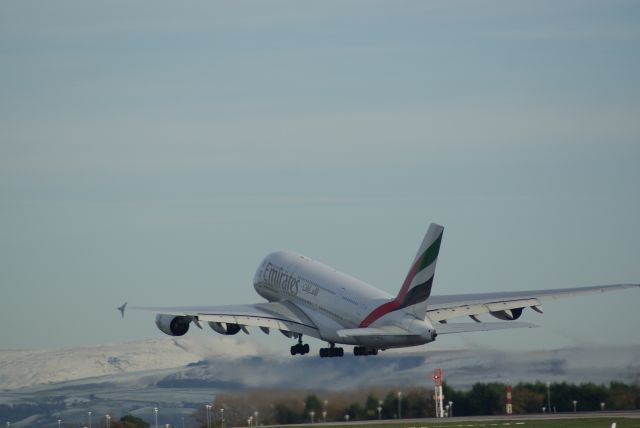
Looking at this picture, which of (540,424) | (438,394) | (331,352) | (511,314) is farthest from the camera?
(331,352)

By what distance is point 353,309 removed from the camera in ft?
344

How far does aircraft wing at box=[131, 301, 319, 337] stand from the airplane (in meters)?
0.06

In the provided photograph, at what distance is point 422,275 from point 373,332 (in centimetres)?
436

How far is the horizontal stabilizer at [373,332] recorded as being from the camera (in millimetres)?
99562

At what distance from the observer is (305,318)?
111625mm

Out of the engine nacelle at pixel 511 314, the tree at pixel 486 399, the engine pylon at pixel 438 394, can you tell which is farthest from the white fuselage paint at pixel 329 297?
the tree at pixel 486 399

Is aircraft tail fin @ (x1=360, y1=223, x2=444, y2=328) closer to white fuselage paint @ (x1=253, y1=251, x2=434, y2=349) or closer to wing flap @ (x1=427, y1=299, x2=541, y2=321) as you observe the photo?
white fuselage paint @ (x1=253, y1=251, x2=434, y2=349)

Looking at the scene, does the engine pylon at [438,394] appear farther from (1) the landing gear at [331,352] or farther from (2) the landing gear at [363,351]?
(1) the landing gear at [331,352]

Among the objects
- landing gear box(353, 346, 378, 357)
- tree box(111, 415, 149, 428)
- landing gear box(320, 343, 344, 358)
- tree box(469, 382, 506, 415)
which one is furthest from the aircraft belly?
tree box(111, 415, 149, 428)

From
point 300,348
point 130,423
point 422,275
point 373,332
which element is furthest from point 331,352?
point 422,275

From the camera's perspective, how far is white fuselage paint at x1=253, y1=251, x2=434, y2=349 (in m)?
100

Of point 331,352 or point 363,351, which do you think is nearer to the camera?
point 363,351

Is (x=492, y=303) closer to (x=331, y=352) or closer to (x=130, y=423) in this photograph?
(x=331, y=352)

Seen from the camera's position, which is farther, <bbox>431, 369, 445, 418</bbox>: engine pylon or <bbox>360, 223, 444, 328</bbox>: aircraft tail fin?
<bbox>431, 369, 445, 418</bbox>: engine pylon
